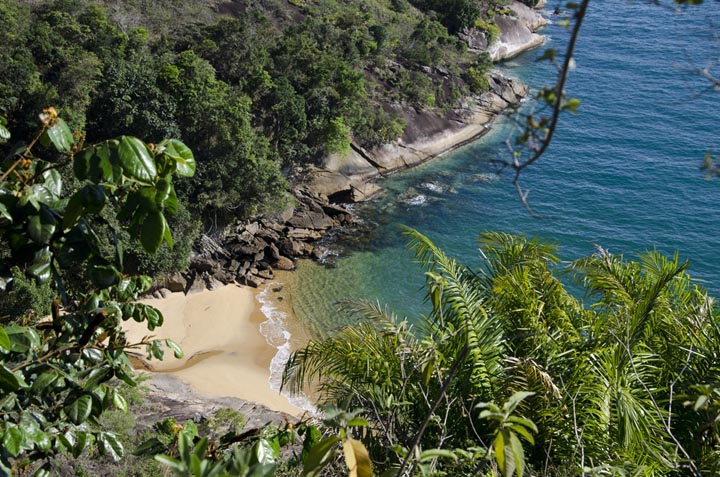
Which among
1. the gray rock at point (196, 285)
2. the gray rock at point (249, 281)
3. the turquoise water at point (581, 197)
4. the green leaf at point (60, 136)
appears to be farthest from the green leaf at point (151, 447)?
the gray rock at point (249, 281)

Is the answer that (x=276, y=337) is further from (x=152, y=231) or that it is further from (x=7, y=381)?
(x=152, y=231)

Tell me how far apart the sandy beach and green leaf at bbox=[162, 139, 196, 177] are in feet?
54.4

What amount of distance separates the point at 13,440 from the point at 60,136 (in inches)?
62.9

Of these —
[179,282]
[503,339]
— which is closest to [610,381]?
[503,339]

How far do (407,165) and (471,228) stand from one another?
7.55 meters

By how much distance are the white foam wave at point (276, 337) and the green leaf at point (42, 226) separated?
17.3 m

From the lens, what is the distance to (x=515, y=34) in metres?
54.3

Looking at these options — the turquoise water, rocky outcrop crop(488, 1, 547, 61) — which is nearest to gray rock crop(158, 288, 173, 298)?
the turquoise water

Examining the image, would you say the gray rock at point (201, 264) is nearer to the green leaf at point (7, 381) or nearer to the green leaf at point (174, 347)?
the green leaf at point (174, 347)

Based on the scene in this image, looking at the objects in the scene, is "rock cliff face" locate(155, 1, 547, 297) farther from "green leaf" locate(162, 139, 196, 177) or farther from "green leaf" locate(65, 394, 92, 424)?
"green leaf" locate(162, 139, 196, 177)

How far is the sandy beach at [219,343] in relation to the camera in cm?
2061

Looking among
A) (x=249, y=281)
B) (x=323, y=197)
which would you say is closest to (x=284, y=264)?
(x=249, y=281)

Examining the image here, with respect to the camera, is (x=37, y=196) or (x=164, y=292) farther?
(x=164, y=292)

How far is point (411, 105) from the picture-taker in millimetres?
40031
